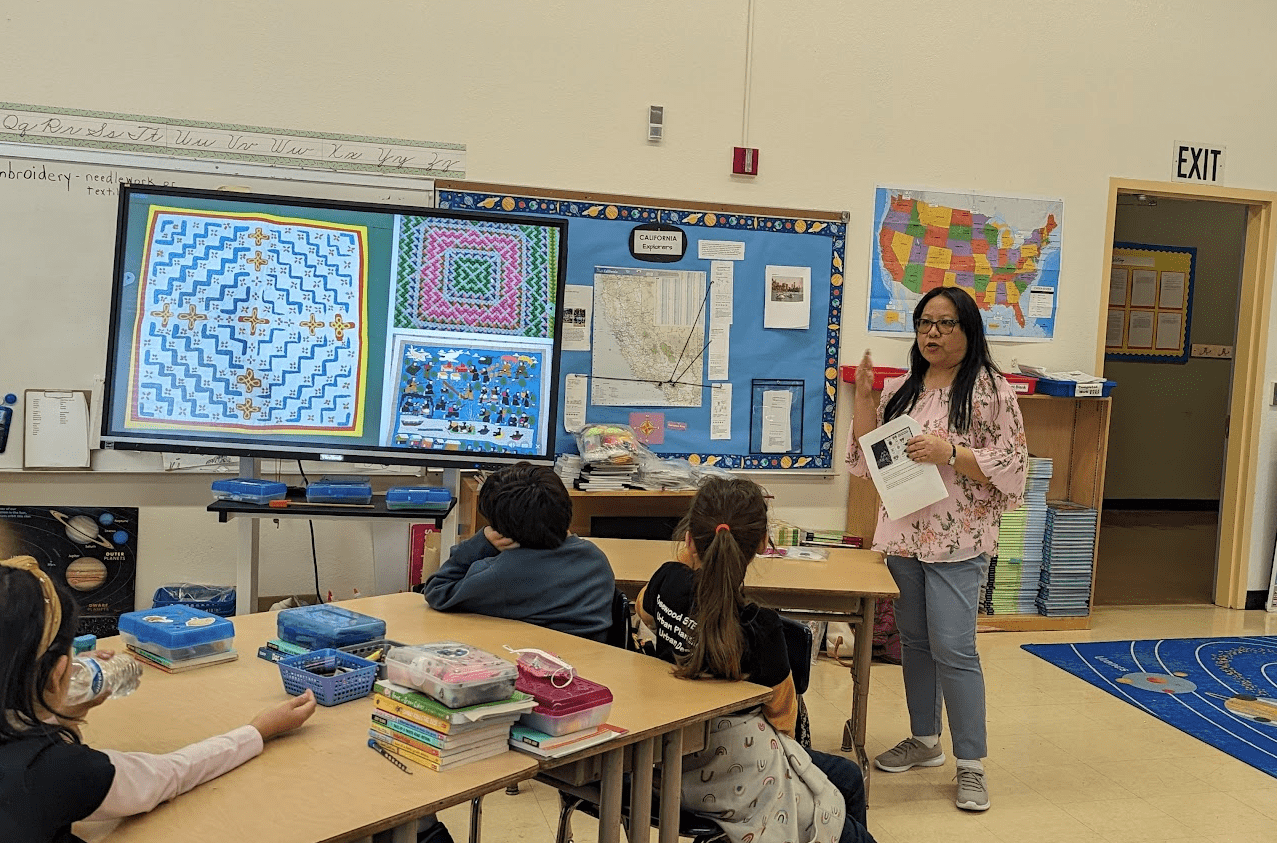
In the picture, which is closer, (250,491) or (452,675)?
(452,675)

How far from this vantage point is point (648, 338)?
4.98 meters

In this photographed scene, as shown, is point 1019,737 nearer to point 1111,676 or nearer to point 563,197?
point 1111,676

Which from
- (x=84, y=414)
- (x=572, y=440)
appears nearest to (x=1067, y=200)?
(x=572, y=440)

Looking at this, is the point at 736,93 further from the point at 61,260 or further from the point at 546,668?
the point at 546,668

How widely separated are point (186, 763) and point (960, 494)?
226 centimetres

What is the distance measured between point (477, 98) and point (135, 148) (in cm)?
135

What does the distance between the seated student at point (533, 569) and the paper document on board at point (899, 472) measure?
40.6 inches

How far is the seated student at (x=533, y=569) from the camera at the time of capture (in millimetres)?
2492

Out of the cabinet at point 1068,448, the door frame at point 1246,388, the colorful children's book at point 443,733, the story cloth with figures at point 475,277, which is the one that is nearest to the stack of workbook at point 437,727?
the colorful children's book at point 443,733

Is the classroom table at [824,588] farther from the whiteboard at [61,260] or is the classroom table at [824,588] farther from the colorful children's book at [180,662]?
the whiteboard at [61,260]

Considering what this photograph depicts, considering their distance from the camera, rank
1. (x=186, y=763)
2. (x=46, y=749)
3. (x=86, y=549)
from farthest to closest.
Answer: (x=86, y=549) → (x=186, y=763) → (x=46, y=749)

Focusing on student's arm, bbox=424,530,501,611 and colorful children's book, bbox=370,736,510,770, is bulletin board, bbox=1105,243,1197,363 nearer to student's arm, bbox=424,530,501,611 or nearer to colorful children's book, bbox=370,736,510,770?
student's arm, bbox=424,530,501,611

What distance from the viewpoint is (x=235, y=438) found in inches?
139

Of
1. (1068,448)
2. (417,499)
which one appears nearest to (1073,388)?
(1068,448)
